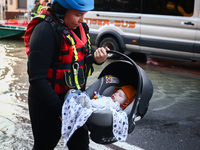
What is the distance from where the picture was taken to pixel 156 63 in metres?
Result: 8.77

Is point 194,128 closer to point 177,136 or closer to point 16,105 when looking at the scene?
point 177,136

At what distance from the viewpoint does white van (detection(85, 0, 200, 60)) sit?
23.7ft

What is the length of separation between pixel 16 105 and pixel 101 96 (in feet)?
8.72

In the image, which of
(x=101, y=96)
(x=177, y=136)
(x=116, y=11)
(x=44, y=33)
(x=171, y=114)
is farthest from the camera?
(x=116, y=11)

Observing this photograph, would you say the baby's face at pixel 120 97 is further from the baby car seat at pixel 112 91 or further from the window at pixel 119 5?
the window at pixel 119 5

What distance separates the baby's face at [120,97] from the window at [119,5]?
6.00m

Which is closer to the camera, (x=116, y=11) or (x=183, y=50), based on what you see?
(x=183, y=50)

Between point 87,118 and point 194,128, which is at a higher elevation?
point 87,118

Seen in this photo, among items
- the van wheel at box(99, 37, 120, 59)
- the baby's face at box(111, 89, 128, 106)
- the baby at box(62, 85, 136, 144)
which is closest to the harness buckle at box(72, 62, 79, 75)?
the baby at box(62, 85, 136, 144)

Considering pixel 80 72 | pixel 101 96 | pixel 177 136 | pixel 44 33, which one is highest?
pixel 44 33

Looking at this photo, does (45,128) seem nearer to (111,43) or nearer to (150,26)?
(150,26)

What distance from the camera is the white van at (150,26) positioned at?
723 centimetres

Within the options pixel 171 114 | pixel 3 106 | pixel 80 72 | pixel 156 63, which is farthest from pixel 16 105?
pixel 156 63

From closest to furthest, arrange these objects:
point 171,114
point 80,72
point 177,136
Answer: point 80,72
point 177,136
point 171,114
